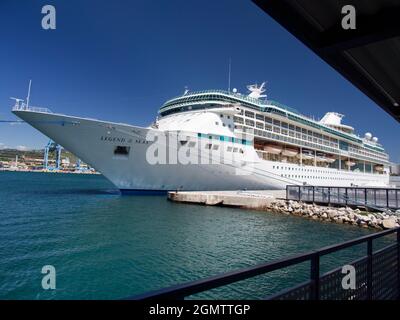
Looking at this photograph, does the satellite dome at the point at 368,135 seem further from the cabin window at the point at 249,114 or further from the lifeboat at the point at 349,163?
the cabin window at the point at 249,114

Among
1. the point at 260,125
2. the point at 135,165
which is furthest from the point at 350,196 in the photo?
the point at 135,165

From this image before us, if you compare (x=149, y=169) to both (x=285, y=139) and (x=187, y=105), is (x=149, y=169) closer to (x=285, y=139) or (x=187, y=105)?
(x=187, y=105)

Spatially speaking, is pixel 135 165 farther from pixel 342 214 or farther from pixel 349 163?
pixel 349 163

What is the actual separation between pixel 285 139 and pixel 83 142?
2717 cm

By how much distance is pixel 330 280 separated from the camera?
2.56 m

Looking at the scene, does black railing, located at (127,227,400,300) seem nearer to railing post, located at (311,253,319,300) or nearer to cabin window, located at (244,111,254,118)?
railing post, located at (311,253,319,300)

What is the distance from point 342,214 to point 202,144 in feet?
47.3

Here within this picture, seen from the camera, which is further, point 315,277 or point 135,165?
point 135,165

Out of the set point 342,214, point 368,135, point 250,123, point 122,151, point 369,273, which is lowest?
point 342,214

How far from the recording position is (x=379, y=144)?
6788 cm

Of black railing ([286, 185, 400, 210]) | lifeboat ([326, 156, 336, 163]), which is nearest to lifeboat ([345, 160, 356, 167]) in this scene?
lifeboat ([326, 156, 336, 163])

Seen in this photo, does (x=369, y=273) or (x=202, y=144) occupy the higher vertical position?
(x=202, y=144)
